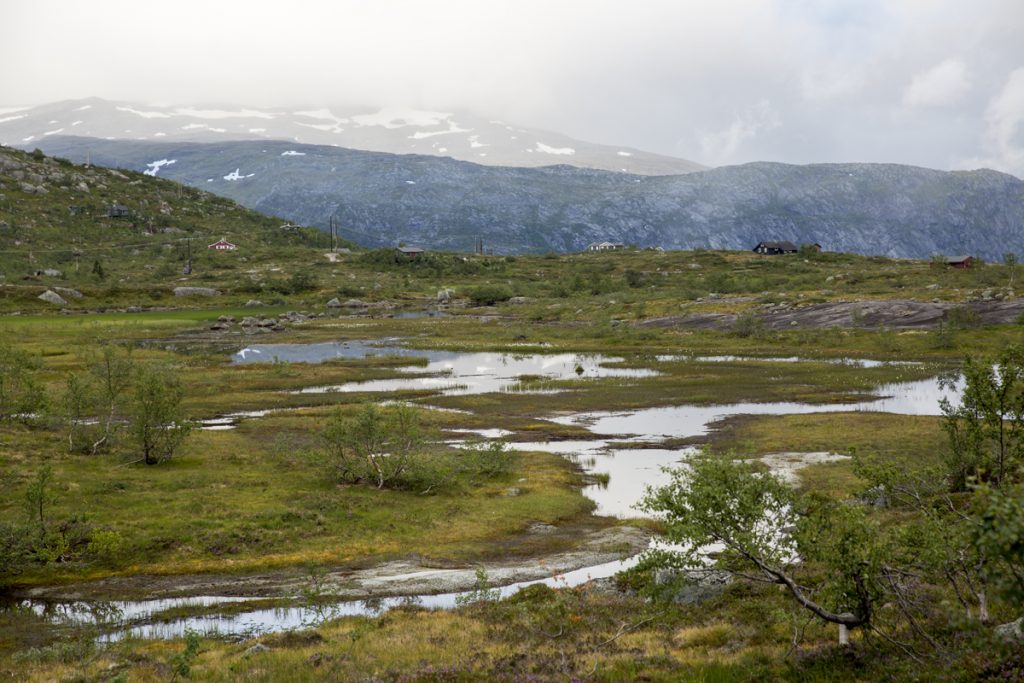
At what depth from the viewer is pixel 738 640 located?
21188 mm

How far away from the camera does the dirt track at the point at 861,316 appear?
11544 cm

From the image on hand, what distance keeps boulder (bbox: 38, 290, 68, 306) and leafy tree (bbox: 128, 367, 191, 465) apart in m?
134

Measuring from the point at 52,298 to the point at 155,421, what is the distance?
139 m

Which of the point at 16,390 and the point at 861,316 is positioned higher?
the point at 861,316

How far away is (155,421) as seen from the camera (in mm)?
47188

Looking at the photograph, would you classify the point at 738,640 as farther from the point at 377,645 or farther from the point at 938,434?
the point at 938,434

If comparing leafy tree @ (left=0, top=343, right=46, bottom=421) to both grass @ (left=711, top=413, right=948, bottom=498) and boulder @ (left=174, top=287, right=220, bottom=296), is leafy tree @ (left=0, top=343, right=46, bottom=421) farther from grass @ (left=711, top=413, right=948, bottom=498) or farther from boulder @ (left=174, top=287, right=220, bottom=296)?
boulder @ (left=174, top=287, right=220, bottom=296)

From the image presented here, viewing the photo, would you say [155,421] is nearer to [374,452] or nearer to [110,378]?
[110,378]

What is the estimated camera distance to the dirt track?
115m

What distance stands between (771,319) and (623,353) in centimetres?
3613

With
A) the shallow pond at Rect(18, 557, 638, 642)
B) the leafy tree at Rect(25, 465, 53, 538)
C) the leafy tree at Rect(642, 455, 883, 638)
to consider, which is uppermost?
the leafy tree at Rect(642, 455, 883, 638)

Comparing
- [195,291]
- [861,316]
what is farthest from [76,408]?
[195,291]

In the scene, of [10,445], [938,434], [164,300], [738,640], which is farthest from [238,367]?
[164,300]

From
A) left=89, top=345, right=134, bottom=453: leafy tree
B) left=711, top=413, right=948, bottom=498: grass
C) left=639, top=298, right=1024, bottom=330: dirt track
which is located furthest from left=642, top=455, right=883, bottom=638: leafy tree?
left=639, top=298, right=1024, bottom=330: dirt track
